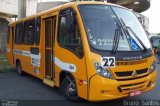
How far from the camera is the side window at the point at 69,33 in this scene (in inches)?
309

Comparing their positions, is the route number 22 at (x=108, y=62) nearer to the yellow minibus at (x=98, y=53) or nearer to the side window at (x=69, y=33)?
the yellow minibus at (x=98, y=53)

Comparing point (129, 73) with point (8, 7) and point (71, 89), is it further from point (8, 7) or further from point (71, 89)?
point (8, 7)

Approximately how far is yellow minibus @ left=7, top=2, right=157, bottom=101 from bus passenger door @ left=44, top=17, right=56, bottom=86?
33 mm

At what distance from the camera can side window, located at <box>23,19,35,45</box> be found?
38.4ft

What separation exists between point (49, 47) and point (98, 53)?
10.00ft

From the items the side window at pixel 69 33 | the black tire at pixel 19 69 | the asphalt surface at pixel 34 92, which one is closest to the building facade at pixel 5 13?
the black tire at pixel 19 69

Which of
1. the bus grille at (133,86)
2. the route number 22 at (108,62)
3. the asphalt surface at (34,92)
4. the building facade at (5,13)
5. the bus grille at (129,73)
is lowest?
the asphalt surface at (34,92)

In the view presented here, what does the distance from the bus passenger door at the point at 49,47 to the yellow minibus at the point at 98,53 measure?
0.03 meters

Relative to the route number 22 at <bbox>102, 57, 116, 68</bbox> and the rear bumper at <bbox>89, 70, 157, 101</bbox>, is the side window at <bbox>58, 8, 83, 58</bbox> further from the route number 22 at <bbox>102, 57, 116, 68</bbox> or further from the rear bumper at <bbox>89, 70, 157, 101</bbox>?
the rear bumper at <bbox>89, 70, 157, 101</bbox>

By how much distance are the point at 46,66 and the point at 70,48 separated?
91.9 inches

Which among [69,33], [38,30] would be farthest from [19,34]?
[69,33]

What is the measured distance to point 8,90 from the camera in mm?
10438

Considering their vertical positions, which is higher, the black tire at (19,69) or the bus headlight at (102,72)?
the bus headlight at (102,72)

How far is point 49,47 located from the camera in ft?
32.6
